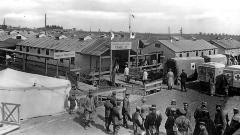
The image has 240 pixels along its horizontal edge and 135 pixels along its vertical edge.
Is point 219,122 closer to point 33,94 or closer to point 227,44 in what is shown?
point 33,94

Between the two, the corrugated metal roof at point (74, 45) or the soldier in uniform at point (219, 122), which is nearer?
the soldier in uniform at point (219, 122)

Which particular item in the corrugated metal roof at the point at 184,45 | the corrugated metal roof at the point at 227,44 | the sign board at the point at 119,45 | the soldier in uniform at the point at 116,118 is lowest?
the soldier in uniform at the point at 116,118

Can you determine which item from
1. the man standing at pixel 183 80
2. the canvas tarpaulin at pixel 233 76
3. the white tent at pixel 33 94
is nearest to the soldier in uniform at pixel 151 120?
the white tent at pixel 33 94

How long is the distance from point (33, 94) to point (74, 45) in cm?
1780

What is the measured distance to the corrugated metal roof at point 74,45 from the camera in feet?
91.5

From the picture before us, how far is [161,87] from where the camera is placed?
22.0 meters

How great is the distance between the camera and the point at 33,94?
47.0 feet

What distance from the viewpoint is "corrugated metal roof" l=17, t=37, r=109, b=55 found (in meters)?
27.9

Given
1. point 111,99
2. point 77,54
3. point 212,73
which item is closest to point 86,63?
point 77,54

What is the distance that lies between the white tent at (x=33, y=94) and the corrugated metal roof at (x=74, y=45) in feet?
37.1

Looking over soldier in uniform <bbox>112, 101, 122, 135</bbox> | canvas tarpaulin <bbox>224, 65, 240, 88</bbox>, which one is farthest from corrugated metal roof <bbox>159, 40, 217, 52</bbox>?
soldier in uniform <bbox>112, 101, 122, 135</bbox>

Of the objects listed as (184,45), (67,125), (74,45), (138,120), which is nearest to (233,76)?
(138,120)

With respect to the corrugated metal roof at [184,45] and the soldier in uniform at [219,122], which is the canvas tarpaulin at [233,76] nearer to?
the soldier in uniform at [219,122]

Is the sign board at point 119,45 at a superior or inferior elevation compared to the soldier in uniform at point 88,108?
superior
